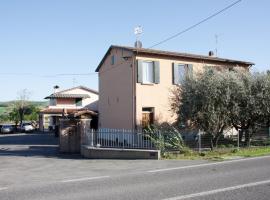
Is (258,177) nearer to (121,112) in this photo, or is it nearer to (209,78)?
(209,78)

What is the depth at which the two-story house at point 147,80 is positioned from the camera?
24297 mm

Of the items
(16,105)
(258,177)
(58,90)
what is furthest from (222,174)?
Answer: (16,105)

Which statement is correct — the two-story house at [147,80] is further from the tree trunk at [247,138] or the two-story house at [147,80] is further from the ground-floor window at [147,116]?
the tree trunk at [247,138]

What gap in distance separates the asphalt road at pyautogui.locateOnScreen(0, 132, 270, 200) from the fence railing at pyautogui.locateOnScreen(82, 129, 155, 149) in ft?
4.93

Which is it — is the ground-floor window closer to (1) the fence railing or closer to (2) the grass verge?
(1) the fence railing

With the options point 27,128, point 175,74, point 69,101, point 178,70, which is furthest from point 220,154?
point 27,128

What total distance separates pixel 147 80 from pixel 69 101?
3138 cm

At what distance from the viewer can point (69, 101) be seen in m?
54.5

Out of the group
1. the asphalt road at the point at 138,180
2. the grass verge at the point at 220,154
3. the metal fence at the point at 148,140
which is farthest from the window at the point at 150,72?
the asphalt road at the point at 138,180

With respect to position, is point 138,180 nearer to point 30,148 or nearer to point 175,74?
point 175,74

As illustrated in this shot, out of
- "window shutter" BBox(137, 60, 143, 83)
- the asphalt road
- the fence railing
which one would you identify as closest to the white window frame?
"window shutter" BBox(137, 60, 143, 83)

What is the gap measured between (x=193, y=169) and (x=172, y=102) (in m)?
9.67

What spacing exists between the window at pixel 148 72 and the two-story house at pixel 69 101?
94.5 feet

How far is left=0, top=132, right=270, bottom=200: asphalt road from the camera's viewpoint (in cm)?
901
